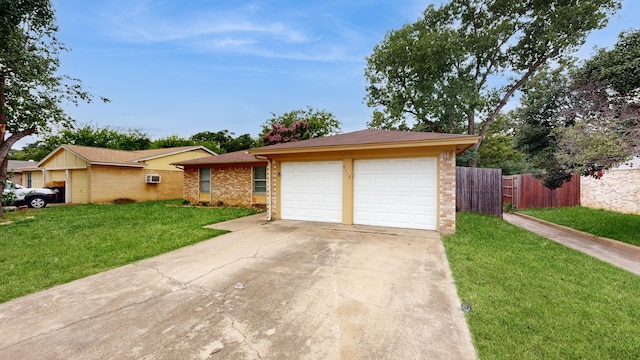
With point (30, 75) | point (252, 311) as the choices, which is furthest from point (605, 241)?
point (30, 75)

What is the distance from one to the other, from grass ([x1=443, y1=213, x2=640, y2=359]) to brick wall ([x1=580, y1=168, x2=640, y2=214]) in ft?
27.2

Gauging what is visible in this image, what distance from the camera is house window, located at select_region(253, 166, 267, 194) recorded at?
12.6 m

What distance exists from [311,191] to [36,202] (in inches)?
595

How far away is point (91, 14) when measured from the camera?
902 centimetres

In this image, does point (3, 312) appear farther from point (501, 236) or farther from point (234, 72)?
point (234, 72)

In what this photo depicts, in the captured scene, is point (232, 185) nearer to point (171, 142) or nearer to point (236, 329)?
point (236, 329)

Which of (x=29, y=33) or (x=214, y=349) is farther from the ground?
(x=29, y=33)

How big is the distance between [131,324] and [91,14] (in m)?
11.4

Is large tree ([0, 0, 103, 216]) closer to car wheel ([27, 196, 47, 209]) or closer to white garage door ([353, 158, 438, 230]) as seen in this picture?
car wheel ([27, 196, 47, 209])

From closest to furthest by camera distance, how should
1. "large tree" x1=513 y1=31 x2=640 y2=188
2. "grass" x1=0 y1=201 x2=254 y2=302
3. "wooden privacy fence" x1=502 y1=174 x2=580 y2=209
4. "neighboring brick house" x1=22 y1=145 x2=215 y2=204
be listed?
"grass" x1=0 y1=201 x2=254 y2=302, "large tree" x1=513 y1=31 x2=640 y2=188, "wooden privacy fence" x1=502 y1=174 x2=580 y2=209, "neighboring brick house" x1=22 y1=145 x2=215 y2=204

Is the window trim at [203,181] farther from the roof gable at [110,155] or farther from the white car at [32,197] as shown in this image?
the white car at [32,197]

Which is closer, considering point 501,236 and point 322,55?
point 501,236

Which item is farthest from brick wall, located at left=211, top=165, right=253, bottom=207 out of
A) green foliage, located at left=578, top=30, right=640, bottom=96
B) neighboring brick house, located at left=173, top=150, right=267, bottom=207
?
green foliage, located at left=578, top=30, right=640, bottom=96

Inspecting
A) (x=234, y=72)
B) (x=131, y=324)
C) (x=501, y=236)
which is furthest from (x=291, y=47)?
(x=131, y=324)
